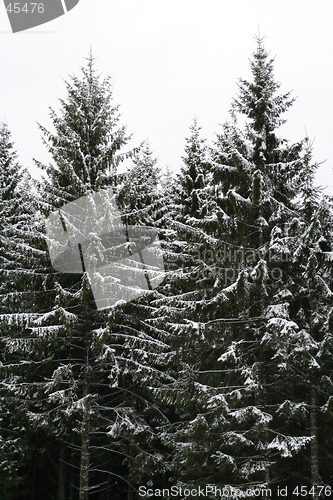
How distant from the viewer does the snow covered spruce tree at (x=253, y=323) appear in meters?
9.69

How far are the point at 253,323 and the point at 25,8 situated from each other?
29.2 ft

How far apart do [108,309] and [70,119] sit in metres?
6.16

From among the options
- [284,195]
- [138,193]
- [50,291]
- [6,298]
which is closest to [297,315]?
[284,195]


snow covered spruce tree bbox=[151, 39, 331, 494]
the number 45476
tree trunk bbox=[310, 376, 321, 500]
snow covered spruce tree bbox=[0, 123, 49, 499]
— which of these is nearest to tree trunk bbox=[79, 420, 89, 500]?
snow covered spruce tree bbox=[0, 123, 49, 499]

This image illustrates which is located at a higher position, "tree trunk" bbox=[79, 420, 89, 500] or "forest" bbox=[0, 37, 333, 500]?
"forest" bbox=[0, 37, 333, 500]

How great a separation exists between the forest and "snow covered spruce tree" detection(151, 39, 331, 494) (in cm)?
4

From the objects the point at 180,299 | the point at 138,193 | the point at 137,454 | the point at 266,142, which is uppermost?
the point at 266,142

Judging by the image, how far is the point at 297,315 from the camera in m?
10.7

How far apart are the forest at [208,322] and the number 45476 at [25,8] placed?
4242mm

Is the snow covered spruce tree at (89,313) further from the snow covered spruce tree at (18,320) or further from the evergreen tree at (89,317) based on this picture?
the snow covered spruce tree at (18,320)

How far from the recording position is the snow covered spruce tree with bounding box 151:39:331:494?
381 inches

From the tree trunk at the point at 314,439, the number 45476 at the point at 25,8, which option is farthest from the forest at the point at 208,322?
the number 45476 at the point at 25,8

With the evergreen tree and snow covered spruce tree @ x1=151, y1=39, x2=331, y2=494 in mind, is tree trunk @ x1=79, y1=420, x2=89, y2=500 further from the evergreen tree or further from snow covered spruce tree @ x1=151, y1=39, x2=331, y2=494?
snow covered spruce tree @ x1=151, y1=39, x2=331, y2=494

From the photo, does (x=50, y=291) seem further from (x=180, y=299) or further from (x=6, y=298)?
(x=180, y=299)
